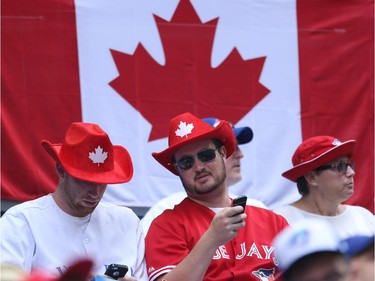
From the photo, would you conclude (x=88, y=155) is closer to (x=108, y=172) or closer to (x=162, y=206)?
(x=108, y=172)

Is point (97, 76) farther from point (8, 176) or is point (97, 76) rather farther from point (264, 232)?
point (264, 232)

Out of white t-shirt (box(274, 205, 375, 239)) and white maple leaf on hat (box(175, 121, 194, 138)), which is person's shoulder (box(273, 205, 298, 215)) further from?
white maple leaf on hat (box(175, 121, 194, 138))

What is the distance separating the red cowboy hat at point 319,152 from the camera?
466 centimetres

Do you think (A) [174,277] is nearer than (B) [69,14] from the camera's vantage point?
Yes

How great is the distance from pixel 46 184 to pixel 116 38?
935 mm

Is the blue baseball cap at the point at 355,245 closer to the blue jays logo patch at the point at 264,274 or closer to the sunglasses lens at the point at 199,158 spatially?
the blue jays logo patch at the point at 264,274

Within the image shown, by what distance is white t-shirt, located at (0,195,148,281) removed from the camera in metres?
3.63

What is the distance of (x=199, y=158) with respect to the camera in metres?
3.97

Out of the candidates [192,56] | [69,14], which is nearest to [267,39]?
[192,56]

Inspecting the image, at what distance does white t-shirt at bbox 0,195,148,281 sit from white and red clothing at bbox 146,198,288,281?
0.09 metres

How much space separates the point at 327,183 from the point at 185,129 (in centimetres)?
106

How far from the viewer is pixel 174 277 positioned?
11.9 ft

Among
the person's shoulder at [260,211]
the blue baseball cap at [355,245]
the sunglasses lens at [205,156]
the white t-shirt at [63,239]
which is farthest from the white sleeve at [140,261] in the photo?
the blue baseball cap at [355,245]

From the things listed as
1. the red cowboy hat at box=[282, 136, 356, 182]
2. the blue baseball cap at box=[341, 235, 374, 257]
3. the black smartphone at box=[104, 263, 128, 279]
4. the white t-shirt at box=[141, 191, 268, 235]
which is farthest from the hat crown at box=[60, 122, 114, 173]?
the blue baseball cap at box=[341, 235, 374, 257]
